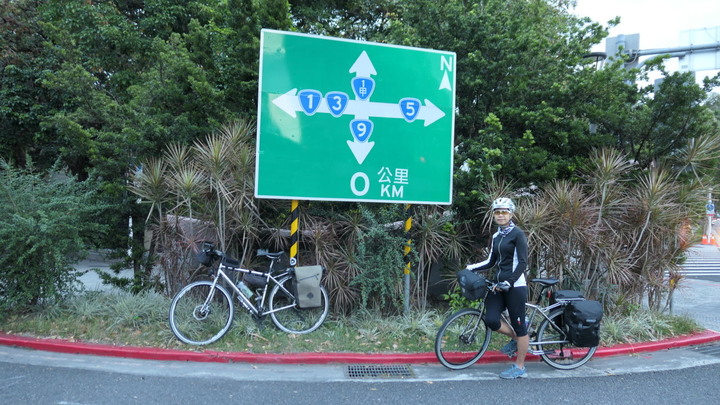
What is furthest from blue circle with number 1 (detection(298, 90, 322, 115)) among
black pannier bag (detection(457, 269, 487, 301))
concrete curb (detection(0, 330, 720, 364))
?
concrete curb (detection(0, 330, 720, 364))

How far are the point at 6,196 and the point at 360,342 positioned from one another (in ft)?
16.7

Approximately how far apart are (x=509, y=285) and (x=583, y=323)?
1.06 m

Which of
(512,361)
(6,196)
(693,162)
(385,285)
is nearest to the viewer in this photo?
(512,361)

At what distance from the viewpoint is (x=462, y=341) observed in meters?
5.41

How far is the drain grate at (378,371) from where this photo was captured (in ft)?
16.8

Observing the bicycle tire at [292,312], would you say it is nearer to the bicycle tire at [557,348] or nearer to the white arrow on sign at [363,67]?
the bicycle tire at [557,348]

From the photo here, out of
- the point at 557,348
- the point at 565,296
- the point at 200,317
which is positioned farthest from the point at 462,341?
the point at 200,317

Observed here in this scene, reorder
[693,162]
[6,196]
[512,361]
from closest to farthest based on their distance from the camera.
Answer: [512,361] < [6,196] < [693,162]

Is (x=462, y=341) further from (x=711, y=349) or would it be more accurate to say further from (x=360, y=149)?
(x=711, y=349)

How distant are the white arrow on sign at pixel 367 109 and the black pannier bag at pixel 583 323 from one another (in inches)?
126

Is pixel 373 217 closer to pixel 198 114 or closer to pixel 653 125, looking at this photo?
pixel 198 114

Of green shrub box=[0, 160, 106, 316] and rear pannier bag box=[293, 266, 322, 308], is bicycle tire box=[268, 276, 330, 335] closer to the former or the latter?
rear pannier bag box=[293, 266, 322, 308]

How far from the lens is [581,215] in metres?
6.82

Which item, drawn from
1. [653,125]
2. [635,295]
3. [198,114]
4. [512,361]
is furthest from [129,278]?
[653,125]
